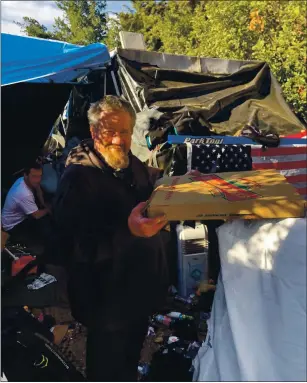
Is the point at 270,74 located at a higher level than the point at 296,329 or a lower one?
higher

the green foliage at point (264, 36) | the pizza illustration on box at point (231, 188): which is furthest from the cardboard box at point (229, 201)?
the green foliage at point (264, 36)

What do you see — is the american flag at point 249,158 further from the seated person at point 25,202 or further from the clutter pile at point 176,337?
the seated person at point 25,202

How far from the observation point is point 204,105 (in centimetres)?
675

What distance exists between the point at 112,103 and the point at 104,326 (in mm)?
1379

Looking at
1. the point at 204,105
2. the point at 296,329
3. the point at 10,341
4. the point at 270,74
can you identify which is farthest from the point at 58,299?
the point at 270,74

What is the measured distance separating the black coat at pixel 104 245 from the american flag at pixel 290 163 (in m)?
3.69

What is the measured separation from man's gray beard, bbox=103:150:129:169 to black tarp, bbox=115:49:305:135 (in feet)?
12.7

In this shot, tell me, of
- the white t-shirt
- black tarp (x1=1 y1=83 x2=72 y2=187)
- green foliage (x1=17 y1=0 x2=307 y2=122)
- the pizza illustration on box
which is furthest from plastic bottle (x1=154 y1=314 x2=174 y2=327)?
green foliage (x1=17 y1=0 x2=307 y2=122)

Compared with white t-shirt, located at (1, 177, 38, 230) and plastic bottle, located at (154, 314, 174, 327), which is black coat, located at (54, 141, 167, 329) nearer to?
plastic bottle, located at (154, 314, 174, 327)

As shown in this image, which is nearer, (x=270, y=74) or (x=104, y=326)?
(x=104, y=326)

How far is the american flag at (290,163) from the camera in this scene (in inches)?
234

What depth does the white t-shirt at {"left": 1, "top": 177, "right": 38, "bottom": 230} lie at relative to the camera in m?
4.35

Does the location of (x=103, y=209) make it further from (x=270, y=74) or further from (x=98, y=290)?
(x=270, y=74)

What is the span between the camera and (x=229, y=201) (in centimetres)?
219
